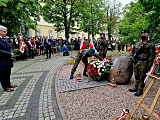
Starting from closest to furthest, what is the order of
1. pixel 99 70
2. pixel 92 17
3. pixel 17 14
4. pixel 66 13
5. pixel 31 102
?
pixel 31 102 < pixel 99 70 < pixel 17 14 < pixel 66 13 < pixel 92 17

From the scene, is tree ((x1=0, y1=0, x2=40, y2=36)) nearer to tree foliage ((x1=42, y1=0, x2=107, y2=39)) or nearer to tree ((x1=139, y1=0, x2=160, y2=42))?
tree foliage ((x1=42, y1=0, x2=107, y2=39))

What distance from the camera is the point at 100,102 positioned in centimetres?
533

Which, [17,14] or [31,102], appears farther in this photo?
[17,14]

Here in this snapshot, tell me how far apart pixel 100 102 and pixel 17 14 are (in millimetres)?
12695

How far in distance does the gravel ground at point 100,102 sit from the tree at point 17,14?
432 inches

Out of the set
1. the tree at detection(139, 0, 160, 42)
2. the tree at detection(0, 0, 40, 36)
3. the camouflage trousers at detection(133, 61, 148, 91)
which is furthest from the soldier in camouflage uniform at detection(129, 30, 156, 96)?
the tree at detection(0, 0, 40, 36)

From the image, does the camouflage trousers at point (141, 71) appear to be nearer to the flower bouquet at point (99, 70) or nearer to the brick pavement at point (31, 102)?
the flower bouquet at point (99, 70)

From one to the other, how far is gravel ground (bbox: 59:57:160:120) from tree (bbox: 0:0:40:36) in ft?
36.0

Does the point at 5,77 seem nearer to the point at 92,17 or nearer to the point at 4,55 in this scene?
the point at 4,55

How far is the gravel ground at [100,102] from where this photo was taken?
4551 millimetres

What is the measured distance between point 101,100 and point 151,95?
159cm

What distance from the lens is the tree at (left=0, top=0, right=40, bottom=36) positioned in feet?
49.0

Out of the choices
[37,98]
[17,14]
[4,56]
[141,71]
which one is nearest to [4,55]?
[4,56]

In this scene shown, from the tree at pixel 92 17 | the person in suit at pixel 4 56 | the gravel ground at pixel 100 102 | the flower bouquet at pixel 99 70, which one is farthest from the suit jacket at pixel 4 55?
the tree at pixel 92 17
